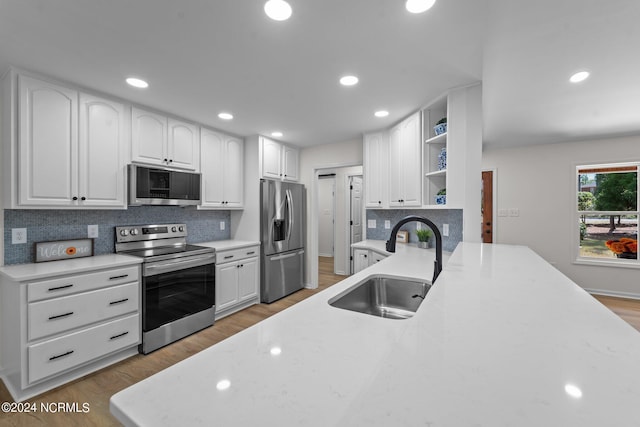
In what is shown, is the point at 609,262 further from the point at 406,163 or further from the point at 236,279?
the point at 236,279

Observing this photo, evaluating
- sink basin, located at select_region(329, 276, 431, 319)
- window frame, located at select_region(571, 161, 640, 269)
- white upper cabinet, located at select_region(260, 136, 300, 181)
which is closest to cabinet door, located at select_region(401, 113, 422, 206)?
sink basin, located at select_region(329, 276, 431, 319)

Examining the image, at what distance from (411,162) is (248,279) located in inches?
94.7

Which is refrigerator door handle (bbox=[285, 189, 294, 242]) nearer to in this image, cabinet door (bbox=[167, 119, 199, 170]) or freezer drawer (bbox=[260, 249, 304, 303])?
freezer drawer (bbox=[260, 249, 304, 303])

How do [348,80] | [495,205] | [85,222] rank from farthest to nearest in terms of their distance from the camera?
[495,205], [85,222], [348,80]

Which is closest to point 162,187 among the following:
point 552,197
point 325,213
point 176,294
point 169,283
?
point 169,283

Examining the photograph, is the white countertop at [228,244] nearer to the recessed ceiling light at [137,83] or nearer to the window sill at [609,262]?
the recessed ceiling light at [137,83]

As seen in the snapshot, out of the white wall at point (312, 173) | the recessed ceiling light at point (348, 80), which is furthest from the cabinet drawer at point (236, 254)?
the recessed ceiling light at point (348, 80)

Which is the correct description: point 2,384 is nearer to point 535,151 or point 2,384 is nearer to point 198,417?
point 198,417

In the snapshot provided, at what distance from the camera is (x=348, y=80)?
6.97 feet

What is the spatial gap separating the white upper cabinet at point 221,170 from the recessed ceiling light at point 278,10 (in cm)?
212

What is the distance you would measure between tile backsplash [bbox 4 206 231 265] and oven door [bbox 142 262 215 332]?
65 centimetres

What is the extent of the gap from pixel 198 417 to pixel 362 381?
0.34m

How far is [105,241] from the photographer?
2.56 m

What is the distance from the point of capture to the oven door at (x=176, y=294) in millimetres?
2363
